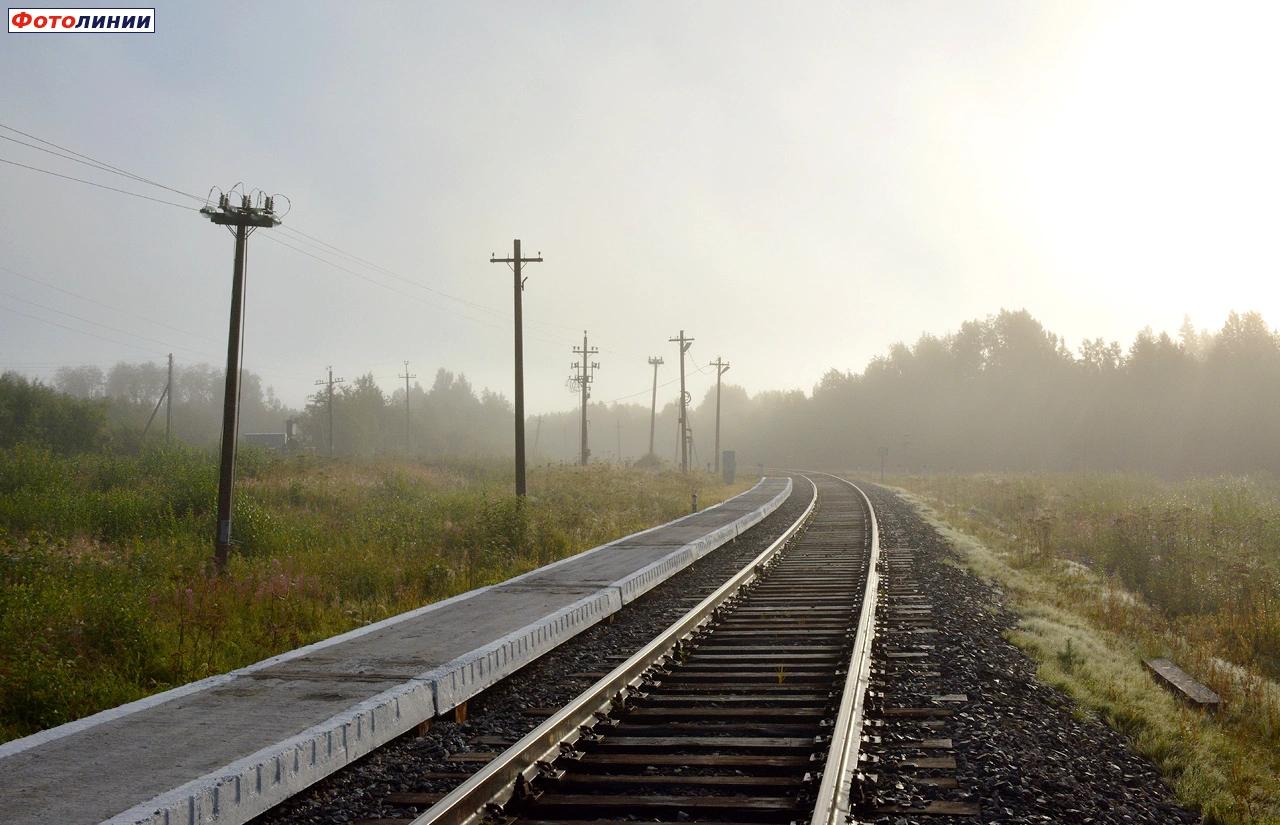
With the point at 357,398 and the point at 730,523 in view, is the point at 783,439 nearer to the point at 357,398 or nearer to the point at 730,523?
the point at 357,398

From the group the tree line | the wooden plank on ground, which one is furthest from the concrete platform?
the tree line

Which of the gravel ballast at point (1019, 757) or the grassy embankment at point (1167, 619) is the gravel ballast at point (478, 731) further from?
the grassy embankment at point (1167, 619)

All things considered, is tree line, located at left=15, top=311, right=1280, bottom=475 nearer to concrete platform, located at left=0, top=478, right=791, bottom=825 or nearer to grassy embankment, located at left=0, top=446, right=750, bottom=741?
grassy embankment, located at left=0, top=446, right=750, bottom=741

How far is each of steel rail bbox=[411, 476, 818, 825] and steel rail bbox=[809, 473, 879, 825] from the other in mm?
1470

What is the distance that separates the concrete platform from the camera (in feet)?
15.3

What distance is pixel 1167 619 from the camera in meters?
13.3

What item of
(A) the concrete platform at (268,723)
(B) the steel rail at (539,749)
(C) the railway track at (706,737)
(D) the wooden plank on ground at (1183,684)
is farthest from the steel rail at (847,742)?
(A) the concrete platform at (268,723)

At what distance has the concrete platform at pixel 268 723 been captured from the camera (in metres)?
4.67

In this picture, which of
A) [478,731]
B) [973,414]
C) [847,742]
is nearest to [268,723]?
[478,731]

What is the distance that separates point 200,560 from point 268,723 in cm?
1095

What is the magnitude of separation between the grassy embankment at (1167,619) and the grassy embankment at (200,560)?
7.43 m

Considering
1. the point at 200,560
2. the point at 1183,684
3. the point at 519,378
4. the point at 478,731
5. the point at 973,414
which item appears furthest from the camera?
the point at 973,414

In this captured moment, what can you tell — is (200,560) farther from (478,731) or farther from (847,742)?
(847,742)

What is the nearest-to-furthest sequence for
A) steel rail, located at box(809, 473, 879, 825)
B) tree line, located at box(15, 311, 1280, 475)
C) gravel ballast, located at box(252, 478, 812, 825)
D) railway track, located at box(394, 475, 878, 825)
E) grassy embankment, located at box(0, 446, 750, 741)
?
1. steel rail, located at box(809, 473, 879, 825)
2. railway track, located at box(394, 475, 878, 825)
3. gravel ballast, located at box(252, 478, 812, 825)
4. grassy embankment, located at box(0, 446, 750, 741)
5. tree line, located at box(15, 311, 1280, 475)
